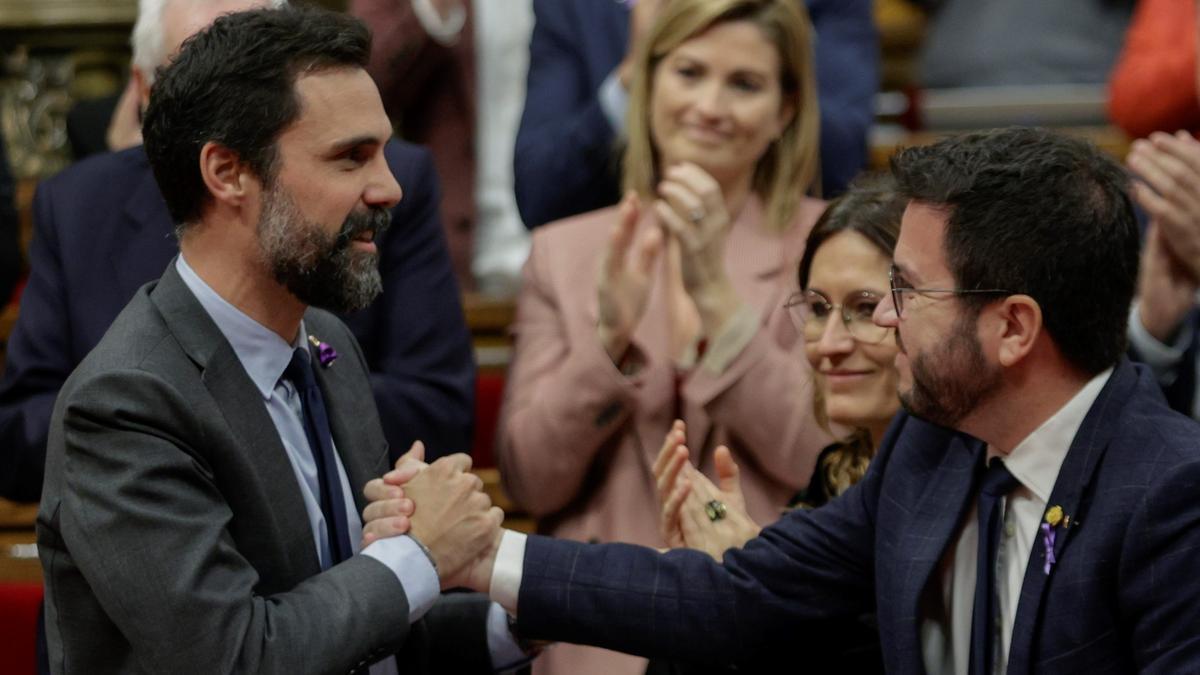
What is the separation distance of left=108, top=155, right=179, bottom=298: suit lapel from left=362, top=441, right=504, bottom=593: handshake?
755 mm

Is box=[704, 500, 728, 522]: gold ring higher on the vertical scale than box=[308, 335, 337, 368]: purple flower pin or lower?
lower

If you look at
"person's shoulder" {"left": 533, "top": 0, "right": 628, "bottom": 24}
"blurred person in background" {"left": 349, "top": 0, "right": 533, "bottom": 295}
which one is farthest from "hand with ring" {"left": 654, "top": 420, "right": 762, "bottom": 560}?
"blurred person in background" {"left": 349, "top": 0, "right": 533, "bottom": 295}

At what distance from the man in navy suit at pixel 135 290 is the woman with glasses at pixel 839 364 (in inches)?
21.3

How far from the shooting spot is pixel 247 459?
200 cm

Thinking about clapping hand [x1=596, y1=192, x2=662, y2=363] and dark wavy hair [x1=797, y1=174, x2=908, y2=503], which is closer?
dark wavy hair [x1=797, y1=174, x2=908, y2=503]

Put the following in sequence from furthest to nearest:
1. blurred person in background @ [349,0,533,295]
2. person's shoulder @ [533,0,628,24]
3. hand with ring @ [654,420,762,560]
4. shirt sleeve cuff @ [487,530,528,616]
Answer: blurred person in background @ [349,0,533,295]
person's shoulder @ [533,0,628,24]
hand with ring @ [654,420,762,560]
shirt sleeve cuff @ [487,530,528,616]

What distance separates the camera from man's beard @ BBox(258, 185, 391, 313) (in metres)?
2.05

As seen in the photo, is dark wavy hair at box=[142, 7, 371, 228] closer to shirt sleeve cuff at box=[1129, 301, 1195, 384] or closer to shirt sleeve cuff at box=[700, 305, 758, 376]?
shirt sleeve cuff at box=[700, 305, 758, 376]

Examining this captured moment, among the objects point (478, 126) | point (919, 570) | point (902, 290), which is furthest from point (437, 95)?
point (919, 570)

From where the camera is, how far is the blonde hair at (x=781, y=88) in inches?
124

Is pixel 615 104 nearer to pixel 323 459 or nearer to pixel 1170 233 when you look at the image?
pixel 1170 233

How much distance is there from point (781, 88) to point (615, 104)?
33 cm

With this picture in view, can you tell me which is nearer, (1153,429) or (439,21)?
(1153,429)

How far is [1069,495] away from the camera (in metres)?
2.06
